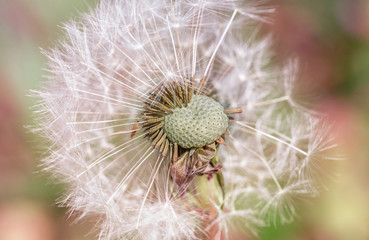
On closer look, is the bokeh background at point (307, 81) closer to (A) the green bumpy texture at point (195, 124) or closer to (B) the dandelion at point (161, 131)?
(B) the dandelion at point (161, 131)

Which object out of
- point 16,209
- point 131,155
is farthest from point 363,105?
point 16,209

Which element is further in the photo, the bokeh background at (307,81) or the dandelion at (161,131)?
the bokeh background at (307,81)

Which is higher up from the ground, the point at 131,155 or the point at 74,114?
the point at 74,114

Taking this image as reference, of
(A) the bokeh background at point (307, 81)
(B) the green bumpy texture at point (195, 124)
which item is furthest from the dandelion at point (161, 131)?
(A) the bokeh background at point (307, 81)

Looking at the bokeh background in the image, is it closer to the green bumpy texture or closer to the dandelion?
the dandelion

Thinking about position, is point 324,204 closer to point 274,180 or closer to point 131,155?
point 274,180

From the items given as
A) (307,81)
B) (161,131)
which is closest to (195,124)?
(161,131)
